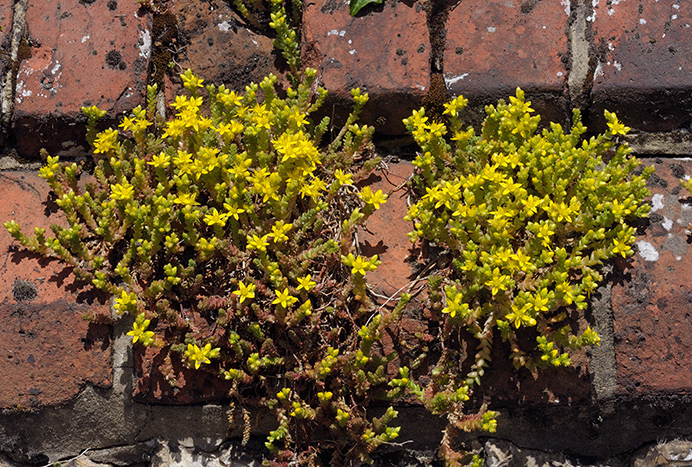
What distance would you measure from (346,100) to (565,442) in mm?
1715

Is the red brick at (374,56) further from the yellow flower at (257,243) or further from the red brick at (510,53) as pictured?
the yellow flower at (257,243)

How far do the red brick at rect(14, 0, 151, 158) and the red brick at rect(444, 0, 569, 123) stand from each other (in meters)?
1.40

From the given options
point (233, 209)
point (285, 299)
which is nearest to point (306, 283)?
point (285, 299)

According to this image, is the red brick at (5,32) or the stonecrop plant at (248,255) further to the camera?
the red brick at (5,32)

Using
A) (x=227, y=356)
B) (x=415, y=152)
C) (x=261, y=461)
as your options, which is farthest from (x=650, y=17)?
(x=261, y=461)

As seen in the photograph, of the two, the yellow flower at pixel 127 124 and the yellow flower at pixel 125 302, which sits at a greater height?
the yellow flower at pixel 127 124

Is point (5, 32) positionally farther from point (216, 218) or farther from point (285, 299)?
point (285, 299)

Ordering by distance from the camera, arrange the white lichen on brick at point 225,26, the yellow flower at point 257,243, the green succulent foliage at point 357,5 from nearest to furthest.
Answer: the yellow flower at point 257,243
the green succulent foliage at point 357,5
the white lichen on brick at point 225,26

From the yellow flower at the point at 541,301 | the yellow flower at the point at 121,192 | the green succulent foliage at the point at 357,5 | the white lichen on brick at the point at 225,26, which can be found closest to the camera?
the yellow flower at the point at 541,301

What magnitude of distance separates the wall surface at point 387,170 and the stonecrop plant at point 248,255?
13cm

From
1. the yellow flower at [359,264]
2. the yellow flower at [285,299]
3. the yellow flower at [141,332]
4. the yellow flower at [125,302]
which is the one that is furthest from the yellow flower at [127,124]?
the yellow flower at [359,264]

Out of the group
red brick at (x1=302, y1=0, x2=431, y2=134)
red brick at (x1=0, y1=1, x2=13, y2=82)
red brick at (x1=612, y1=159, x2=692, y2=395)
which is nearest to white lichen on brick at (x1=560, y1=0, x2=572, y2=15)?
red brick at (x1=302, y1=0, x2=431, y2=134)

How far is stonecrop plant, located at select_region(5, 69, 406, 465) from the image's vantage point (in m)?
2.50

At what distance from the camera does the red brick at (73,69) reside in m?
2.79
